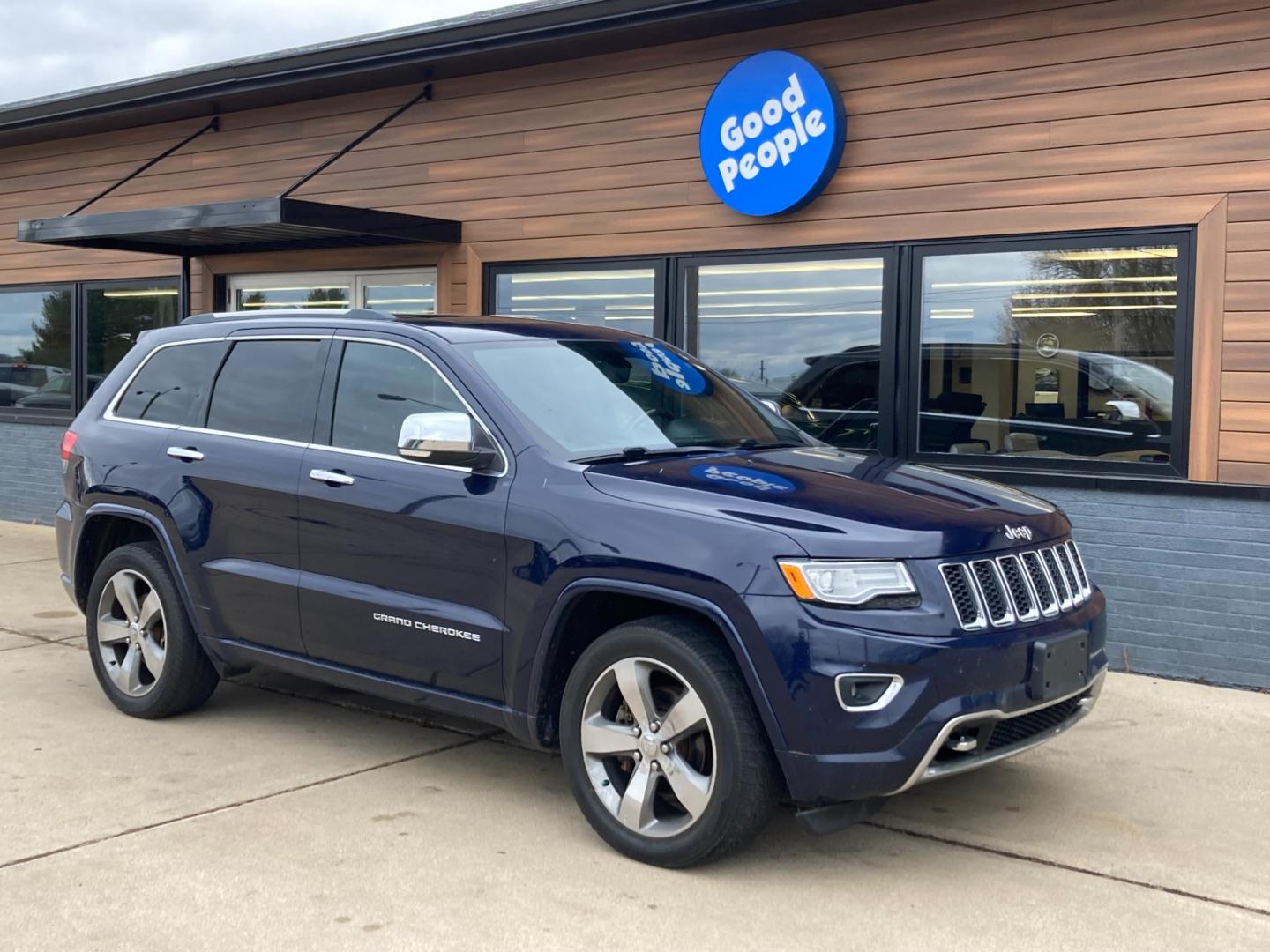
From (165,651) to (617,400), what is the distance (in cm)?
240

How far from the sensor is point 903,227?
816cm

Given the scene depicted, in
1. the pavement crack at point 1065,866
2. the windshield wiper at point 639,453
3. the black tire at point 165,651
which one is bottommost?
the pavement crack at point 1065,866

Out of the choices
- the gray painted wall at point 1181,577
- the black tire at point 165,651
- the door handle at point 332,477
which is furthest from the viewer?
the gray painted wall at point 1181,577

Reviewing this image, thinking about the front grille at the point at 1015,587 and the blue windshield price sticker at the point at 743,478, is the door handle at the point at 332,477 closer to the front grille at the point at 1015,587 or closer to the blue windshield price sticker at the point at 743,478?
the blue windshield price sticker at the point at 743,478

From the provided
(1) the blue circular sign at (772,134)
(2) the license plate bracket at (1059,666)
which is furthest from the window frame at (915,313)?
(2) the license plate bracket at (1059,666)

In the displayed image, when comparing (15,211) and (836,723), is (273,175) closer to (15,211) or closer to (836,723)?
(15,211)

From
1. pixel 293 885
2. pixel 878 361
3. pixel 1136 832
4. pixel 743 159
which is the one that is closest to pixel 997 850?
pixel 1136 832

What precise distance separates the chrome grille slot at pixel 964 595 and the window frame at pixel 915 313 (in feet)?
11.9

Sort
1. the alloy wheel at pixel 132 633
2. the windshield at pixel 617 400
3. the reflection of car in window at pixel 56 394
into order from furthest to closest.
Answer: the reflection of car in window at pixel 56 394
the alloy wheel at pixel 132 633
the windshield at pixel 617 400

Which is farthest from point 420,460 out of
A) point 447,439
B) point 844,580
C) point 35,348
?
point 35,348

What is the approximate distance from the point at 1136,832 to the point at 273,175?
367 inches

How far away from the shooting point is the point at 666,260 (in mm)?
9266

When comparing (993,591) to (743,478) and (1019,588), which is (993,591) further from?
(743,478)

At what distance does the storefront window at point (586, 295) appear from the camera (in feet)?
31.1
